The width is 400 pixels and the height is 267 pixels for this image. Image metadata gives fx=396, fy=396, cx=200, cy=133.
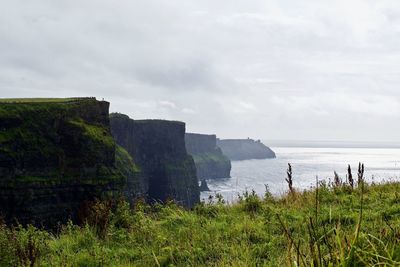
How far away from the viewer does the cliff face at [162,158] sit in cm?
14088

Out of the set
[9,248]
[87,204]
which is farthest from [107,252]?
[87,204]

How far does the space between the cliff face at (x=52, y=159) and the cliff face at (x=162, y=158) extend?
6484cm

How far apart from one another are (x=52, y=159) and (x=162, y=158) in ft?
282

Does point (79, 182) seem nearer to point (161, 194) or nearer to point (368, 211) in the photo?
point (368, 211)

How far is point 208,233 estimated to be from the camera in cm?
815

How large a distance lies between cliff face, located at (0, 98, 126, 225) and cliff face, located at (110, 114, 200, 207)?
64835 mm

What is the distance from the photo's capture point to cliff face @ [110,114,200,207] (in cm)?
14088

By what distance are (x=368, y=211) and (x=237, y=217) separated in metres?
3.00

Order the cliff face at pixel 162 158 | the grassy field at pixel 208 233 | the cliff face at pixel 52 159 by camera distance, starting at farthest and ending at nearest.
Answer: the cliff face at pixel 162 158 → the cliff face at pixel 52 159 → the grassy field at pixel 208 233

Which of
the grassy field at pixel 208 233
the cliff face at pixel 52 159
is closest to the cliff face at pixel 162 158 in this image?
the cliff face at pixel 52 159

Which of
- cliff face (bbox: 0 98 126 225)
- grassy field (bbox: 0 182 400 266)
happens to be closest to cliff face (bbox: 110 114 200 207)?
cliff face (bbox: 0 98 126 225)

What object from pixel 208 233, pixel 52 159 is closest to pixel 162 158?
pixel 52 159

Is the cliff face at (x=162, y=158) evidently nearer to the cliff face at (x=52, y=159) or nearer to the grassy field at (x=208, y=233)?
the cliff face at (x=52, y=159)

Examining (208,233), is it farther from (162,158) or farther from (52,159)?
(162,158)
